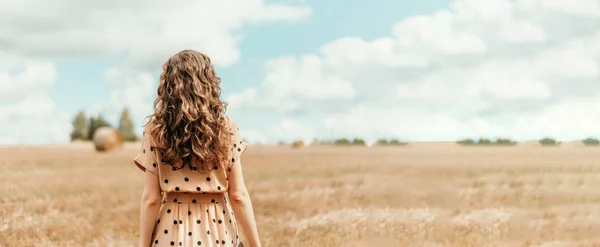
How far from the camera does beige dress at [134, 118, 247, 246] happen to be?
14.6 feet

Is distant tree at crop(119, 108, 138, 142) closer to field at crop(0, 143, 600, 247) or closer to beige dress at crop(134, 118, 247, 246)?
field at crop(0, 143, 600, 247)

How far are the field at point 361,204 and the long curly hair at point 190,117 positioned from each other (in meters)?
5.54

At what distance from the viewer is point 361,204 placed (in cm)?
1351

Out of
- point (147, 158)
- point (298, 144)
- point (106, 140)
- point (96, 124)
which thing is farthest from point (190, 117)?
point (96, 124)

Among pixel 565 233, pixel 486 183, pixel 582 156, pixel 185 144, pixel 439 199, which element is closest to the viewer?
pixel 185 144

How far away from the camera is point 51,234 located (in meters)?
10.5

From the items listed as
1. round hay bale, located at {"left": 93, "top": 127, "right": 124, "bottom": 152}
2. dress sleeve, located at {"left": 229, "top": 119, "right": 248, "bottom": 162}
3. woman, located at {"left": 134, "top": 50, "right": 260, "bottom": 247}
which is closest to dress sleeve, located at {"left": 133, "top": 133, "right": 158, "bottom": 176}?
woman, located at {"left": 134, "top": 50, "right": 260, "bottom": 247}

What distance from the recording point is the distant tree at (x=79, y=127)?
59062 millimetres

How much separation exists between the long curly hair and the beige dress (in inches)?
2.7

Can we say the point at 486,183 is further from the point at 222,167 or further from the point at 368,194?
the point at 222,167

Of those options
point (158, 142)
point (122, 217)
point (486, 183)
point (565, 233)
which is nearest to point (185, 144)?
point (158, 142)

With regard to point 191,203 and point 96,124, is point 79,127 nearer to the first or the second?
point 96,124

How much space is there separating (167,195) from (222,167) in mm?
437

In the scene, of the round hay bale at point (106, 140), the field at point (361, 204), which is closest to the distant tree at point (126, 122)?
the round hay bale at point (106, 140)
